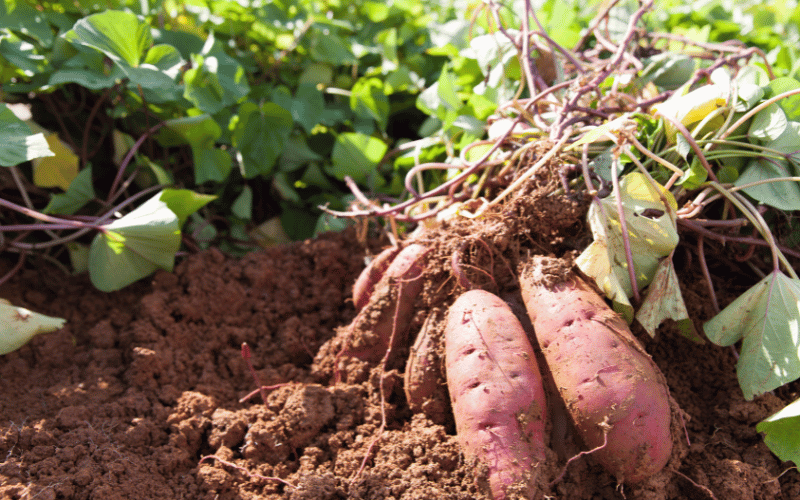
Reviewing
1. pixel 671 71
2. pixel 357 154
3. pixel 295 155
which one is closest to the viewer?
pixel 671 71

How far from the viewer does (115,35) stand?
1614mm

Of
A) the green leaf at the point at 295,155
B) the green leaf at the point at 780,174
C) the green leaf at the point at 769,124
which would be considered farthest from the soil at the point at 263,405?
the green leaf at the point at 295,155

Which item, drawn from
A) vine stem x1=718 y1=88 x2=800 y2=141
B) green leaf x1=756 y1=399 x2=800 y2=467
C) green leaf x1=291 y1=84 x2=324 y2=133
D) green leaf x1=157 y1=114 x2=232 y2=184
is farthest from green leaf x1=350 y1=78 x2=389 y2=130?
green leaf x1=756 y1=399 x2=800 y2=467

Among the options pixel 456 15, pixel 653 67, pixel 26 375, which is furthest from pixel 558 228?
pixel 456 15

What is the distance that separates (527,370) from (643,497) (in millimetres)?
355

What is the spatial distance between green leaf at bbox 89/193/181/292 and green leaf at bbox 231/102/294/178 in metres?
0.48

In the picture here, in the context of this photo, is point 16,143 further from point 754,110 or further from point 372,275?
point 754,110

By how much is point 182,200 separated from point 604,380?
1.34 meters

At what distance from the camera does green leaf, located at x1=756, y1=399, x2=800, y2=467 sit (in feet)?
3.51

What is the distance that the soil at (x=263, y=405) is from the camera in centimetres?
110

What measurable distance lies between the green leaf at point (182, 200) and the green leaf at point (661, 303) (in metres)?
1.31

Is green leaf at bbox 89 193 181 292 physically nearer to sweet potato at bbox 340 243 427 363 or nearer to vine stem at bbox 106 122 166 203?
vine stem at bbox 106 122 166 203

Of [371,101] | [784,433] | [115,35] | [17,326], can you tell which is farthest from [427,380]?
[115,35]

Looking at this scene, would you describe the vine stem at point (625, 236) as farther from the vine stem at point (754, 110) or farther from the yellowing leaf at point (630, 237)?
the vine stem at point (754, 110)
